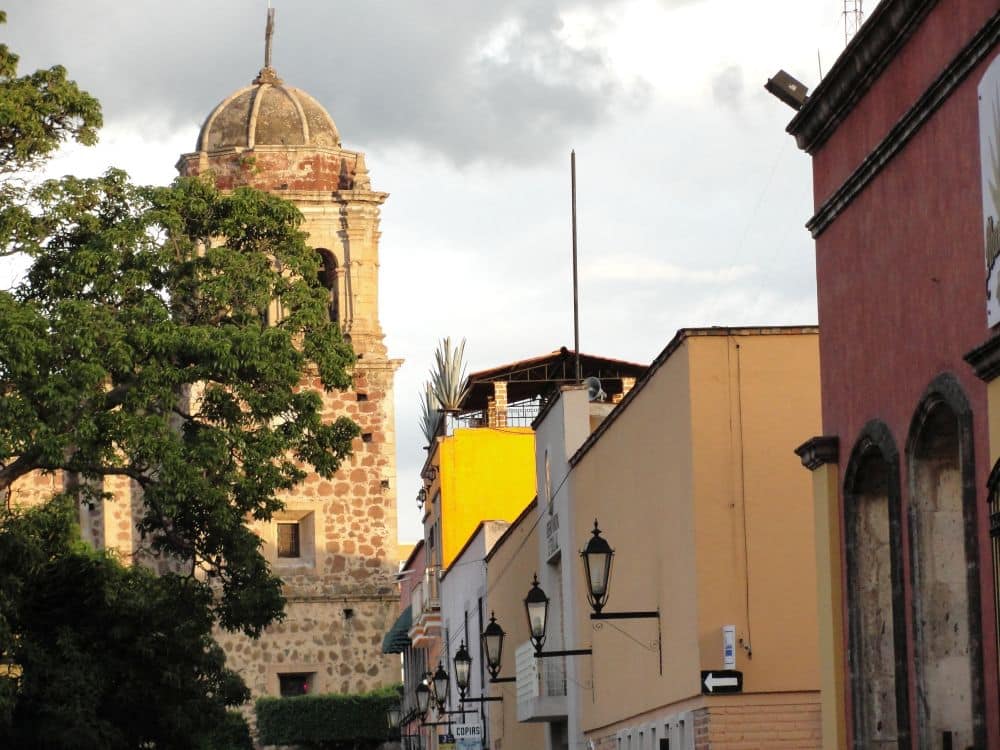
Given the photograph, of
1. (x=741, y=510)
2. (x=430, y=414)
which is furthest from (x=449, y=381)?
(x=741, y=510)

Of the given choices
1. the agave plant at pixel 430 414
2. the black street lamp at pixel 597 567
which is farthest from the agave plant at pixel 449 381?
the black street lamp at pixel 597 567

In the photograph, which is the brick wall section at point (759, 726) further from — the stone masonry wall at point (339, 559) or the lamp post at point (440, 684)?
the stone masonry wall at point (339, 559)

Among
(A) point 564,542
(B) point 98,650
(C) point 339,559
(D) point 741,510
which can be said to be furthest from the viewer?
(C) point 339,559

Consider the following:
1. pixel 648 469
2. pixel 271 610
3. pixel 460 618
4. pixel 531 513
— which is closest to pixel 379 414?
pixel 460 618

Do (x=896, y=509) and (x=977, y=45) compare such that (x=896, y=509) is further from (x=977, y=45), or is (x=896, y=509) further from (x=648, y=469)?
(x=648, y=469)

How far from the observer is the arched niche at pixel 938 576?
11531mm

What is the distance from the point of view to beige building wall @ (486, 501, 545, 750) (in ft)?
101

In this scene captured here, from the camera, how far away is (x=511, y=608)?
32.6 metres

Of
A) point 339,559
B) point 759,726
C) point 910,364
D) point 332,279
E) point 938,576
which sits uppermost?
point 332,279

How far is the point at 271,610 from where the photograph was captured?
84.2 feet

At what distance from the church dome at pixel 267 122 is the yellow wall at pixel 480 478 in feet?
29.0

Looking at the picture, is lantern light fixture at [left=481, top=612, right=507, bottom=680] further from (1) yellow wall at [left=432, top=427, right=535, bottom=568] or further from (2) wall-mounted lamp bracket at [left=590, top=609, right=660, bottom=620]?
(1) yellow wall at [left=432, top=427, right=535, bottom=568]

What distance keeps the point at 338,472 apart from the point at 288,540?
2082 millimetres

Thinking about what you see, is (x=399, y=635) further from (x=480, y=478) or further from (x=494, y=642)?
(x=494, y=642)
